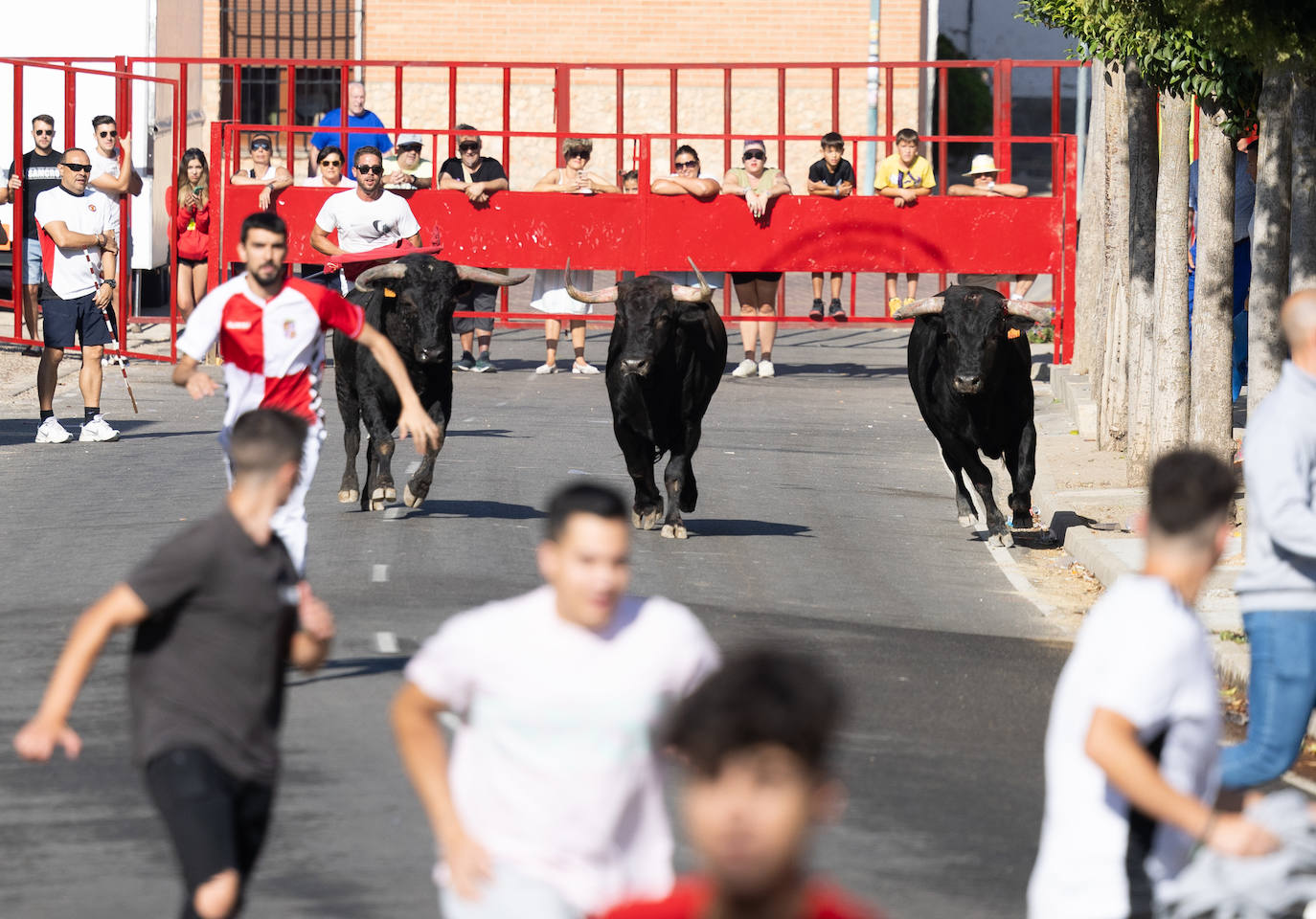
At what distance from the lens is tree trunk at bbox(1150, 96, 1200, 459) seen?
14336 mm

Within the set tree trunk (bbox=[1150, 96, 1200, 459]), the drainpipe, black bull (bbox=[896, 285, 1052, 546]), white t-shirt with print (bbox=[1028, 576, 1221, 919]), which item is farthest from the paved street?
the drainpipe

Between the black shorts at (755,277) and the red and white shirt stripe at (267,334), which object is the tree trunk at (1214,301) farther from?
the black shorts at (755,277)

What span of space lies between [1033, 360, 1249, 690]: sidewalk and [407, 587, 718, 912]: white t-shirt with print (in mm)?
5722

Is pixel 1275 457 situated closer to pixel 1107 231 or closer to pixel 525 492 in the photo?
pixel 525 492

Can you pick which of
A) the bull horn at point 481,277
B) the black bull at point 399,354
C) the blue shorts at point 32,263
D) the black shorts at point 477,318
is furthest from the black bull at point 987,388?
the blue shorts at point 32,263

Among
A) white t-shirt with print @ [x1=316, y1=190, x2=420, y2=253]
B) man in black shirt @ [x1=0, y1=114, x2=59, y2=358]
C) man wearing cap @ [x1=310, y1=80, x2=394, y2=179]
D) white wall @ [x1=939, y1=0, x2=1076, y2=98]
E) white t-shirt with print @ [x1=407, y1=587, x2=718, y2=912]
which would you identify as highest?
white wall @ [x1=939, y1=0, x2=1076, y2=98]

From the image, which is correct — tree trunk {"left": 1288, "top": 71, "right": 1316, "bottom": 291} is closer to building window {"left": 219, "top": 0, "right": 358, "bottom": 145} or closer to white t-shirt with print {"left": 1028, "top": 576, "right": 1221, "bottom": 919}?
white t-shirt with print {"left": 1028, "top": 576, "right": 1221, "bottom": 919}

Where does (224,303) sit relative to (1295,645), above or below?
above

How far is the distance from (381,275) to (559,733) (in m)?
10.1

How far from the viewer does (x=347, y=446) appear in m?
14.0

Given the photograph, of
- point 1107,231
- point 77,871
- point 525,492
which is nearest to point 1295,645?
point 77,871

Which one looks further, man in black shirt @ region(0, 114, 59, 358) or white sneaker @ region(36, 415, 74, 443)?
man in black shirt @ region(0, 114, 59, 358)

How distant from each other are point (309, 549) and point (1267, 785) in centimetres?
610

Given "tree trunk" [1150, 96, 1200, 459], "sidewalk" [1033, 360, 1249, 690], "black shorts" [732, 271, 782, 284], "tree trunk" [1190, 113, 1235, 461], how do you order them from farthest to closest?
"black shorts" [732, 271, 782, 284]
"tree trunk" [1150, 96, 1200, 459]
"tree trunk" [1190, 113, 1235, 461]
"sidewalk" [1033, 360, 1249, 690]
